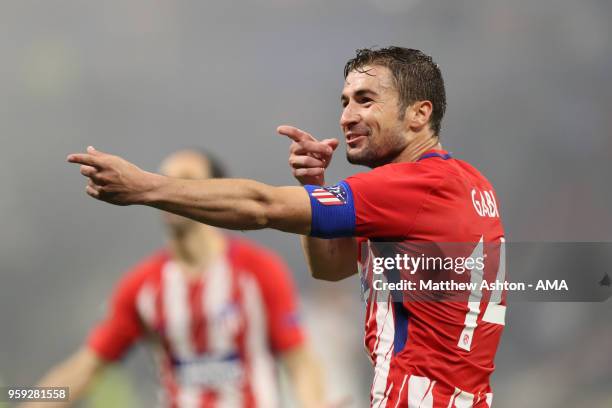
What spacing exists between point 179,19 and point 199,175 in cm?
247

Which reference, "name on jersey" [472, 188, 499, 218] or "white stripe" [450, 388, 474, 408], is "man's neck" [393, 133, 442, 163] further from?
"white stripe" [450, 388, 474, 408]

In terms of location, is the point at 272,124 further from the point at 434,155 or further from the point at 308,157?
the point at 434,155

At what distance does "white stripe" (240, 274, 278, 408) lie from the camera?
4.32m

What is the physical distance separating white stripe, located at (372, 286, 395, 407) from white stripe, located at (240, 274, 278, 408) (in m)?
1.69

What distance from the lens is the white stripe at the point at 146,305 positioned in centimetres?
440

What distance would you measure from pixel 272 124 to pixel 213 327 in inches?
104

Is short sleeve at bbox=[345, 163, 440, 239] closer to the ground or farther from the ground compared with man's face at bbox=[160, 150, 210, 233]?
closer to the ground

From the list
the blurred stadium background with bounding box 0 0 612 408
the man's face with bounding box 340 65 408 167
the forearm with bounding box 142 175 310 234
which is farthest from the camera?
the blurred stadium background with bounding box 0 0 612 408

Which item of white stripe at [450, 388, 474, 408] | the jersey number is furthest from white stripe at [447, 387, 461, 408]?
the jersey number

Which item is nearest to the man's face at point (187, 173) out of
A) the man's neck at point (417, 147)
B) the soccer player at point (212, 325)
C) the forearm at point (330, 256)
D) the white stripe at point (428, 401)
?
the soccer player at point (212, 325)

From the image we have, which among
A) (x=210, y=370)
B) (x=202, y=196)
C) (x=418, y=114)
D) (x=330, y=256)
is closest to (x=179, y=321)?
(x=210, y=370)

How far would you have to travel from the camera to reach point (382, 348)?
106 inches

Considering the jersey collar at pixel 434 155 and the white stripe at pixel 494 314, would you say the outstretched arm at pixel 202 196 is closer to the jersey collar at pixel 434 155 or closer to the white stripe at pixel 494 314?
the jersey collar at pixel 434 155

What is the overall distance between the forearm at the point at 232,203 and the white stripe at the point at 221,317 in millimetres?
1975
